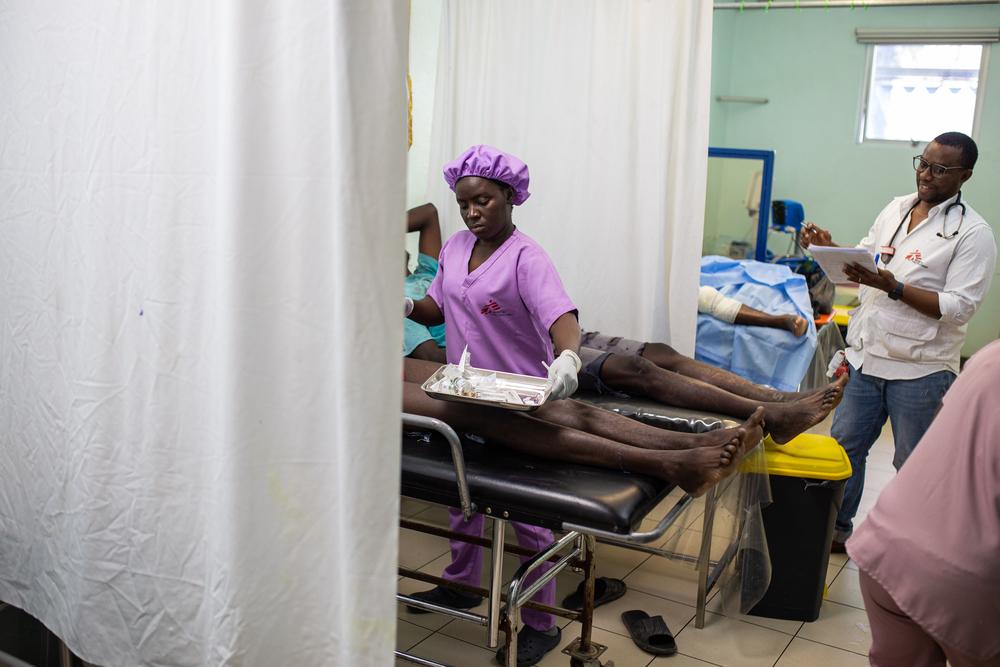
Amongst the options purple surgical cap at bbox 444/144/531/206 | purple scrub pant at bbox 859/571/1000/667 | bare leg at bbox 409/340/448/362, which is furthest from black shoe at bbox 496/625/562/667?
purple surgical cap at bbox 444/144/531/206

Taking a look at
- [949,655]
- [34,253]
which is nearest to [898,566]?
[949,655]

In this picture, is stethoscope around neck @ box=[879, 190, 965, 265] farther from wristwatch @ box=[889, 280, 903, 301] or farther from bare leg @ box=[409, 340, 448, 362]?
bare leg @ box=[409, 340, 448, 362]

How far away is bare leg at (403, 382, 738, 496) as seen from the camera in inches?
90.4

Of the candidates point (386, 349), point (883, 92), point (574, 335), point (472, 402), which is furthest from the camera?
point (883, 92)

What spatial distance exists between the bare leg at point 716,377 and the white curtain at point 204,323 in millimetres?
1918

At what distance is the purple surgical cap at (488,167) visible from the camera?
8.84 ft

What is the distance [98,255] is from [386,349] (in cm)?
78

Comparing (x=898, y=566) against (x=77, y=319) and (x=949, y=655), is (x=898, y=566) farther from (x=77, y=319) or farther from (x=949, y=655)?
(x=77, y=319)

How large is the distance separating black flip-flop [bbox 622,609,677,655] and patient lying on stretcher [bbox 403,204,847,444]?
2.38 feet

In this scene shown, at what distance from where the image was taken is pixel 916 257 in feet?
10.7

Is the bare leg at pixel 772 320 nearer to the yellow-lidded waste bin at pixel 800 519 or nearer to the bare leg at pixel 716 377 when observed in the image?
the bare leg at pixel 716 377

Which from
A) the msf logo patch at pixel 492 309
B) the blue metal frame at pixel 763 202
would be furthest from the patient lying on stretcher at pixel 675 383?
the blue metal frame at pixel 763 202

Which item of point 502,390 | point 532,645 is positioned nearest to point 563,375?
point 502,390

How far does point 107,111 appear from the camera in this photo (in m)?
1.91
